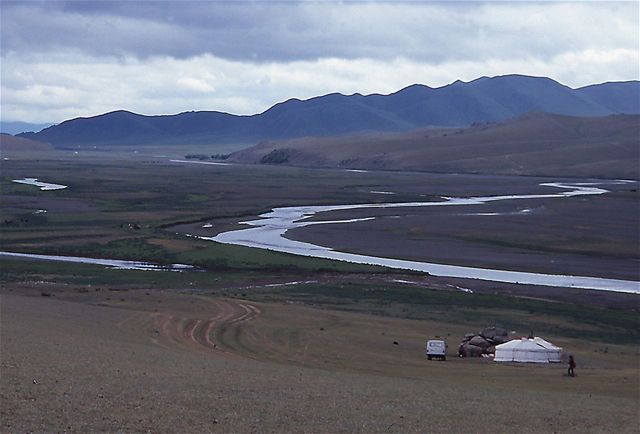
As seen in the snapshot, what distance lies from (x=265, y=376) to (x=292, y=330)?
9927 millimetres

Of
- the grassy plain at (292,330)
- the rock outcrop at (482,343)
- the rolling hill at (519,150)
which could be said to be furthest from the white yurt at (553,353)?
the rolling hill at (519,150)

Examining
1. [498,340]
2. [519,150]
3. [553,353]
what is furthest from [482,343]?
[519,150]

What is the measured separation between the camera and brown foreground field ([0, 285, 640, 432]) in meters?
15.2

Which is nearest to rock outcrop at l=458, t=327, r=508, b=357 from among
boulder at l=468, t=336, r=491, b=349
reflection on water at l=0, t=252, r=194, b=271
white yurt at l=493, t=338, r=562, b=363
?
boulder at l=468, t=336, r=491, b=349

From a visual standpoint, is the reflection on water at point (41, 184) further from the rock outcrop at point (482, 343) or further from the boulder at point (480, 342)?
the boulder at point (480, 342)

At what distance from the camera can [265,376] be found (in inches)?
802

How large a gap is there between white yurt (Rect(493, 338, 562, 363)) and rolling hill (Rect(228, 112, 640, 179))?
109 meters

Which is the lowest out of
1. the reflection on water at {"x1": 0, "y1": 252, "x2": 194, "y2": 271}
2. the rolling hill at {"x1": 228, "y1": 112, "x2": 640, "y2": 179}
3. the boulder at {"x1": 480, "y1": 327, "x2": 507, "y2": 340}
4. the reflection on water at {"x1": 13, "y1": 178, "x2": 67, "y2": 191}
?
the reflection on water at {"x1": 0, "y1": 252, "x2": 194, "y2": 271}

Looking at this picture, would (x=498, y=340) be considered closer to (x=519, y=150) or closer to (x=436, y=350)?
(x=436, y=350)

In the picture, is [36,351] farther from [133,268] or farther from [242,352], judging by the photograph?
[133,268]

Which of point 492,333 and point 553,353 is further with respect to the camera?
point 492,333

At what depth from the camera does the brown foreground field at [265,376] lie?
15242 mm

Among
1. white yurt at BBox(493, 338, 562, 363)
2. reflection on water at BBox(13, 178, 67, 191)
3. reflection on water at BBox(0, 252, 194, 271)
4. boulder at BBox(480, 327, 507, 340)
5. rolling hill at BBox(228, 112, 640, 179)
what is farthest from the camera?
rolling hill at BBox(228, 112, 640, 179)

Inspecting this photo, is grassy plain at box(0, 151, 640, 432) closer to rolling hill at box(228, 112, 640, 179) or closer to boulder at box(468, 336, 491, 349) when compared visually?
boulder at box(468, 336, 491, 349)
